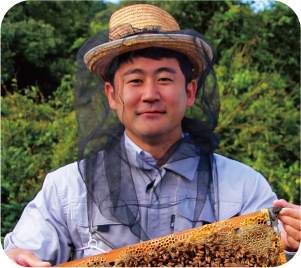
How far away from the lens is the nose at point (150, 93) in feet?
5.07

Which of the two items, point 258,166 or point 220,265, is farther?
point 258,166

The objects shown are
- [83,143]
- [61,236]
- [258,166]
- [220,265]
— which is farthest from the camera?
[258,166]

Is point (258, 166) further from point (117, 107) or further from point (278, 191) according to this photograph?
point (117, 107)

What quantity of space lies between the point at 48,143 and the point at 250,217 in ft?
8.38

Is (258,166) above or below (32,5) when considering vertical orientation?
below

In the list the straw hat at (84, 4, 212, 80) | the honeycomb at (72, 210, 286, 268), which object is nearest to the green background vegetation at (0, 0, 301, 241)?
the straw hat at (84, 4, 212, 80)

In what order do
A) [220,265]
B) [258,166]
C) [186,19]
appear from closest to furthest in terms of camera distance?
[220,265] → [258,166] → [186,19]

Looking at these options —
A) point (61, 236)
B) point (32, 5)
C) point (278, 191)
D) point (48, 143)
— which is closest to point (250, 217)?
point (61, 236)

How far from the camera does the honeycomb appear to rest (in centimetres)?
124

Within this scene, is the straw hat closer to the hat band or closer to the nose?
the hat band

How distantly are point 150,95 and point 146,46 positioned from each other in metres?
0.30

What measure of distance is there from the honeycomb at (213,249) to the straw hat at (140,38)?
1.06m

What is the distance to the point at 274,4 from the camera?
312 cm

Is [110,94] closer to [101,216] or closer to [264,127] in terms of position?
[101,216]
